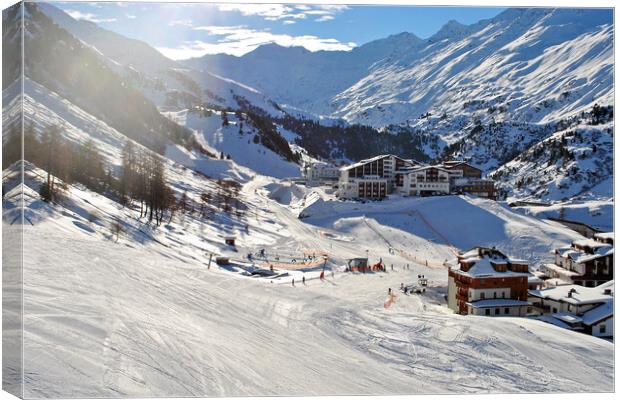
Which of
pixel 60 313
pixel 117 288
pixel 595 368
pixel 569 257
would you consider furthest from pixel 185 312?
pixel 569 257

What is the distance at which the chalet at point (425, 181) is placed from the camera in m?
61.5

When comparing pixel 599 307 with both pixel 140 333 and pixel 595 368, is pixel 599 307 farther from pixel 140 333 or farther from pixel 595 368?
pixel 140 333

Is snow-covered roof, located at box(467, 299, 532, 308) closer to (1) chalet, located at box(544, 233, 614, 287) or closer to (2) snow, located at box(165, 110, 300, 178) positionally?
(1) chalet, located at box(544, 233, 614, 287)

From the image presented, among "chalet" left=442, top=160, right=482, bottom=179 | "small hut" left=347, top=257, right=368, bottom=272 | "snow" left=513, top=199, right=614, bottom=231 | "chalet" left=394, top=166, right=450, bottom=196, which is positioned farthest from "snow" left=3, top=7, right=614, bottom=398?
"chalet" left=442, top=160, right=482, bottom=179

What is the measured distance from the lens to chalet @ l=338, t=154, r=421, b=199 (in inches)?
2419

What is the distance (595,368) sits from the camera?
48.3 feet

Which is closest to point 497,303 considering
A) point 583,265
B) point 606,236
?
point 606,236

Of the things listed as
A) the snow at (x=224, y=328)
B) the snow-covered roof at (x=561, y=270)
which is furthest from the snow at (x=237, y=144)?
the snow-covered roof at (x=561, y=270)

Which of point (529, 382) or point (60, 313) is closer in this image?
point (60, 313)

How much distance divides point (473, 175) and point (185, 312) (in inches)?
2197

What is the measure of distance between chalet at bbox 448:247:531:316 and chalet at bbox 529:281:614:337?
1015mm

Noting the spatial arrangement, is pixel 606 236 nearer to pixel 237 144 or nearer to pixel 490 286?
pixel 490 286

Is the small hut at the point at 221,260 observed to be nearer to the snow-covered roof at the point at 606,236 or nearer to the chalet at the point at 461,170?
the snow-covered roof at the point at 606,236

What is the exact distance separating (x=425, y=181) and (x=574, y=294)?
3863 centimetres
